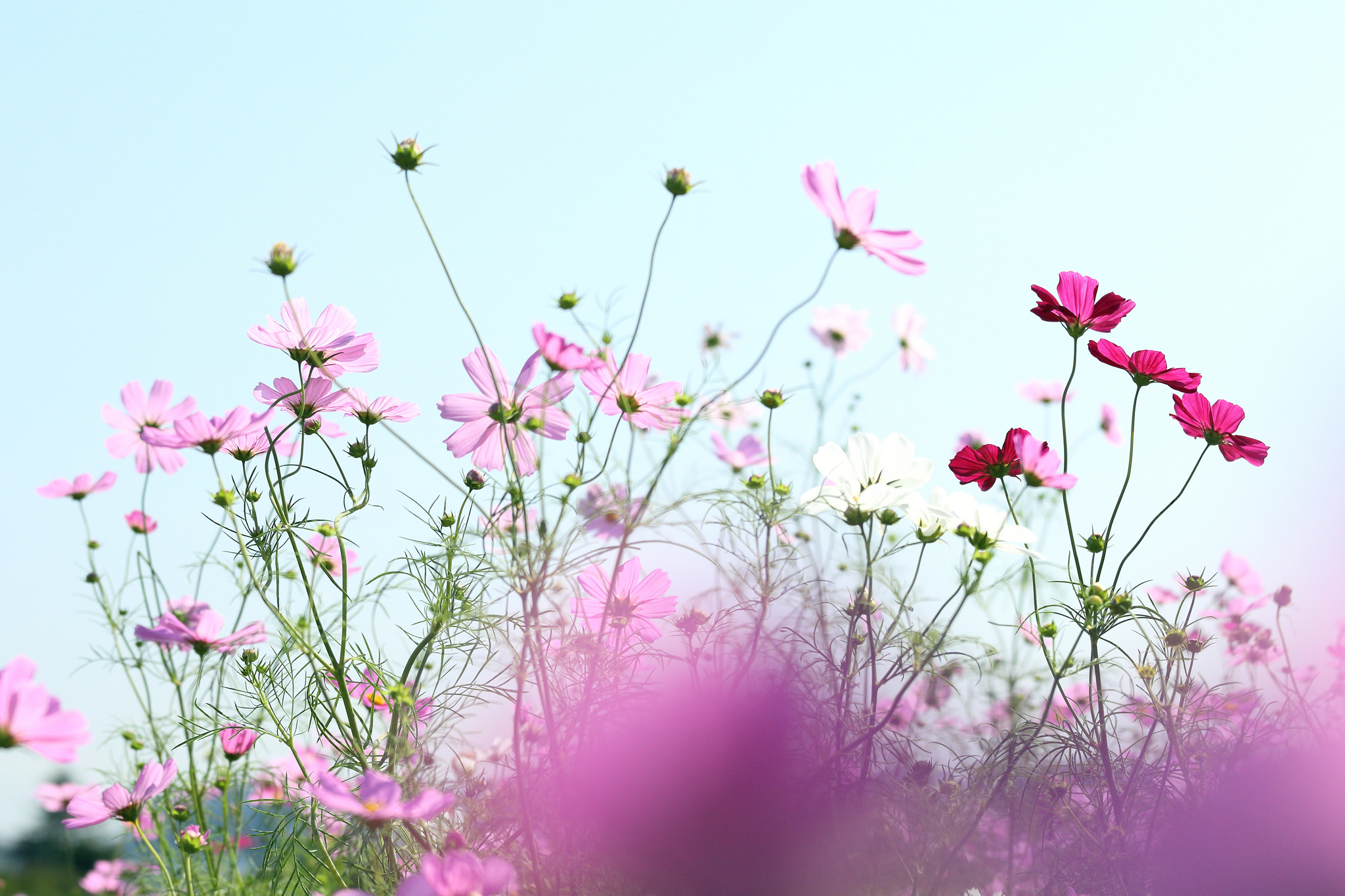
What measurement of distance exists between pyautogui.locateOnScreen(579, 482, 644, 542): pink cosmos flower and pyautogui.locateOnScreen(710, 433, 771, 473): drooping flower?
336 mm

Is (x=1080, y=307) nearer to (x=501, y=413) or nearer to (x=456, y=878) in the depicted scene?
(x=501, y=413)

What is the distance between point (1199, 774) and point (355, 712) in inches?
Result: 27.6

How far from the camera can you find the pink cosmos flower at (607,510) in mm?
689

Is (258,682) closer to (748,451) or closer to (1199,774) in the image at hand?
(748,451)

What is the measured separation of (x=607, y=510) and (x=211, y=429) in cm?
32

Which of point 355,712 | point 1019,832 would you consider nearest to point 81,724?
point 355,712

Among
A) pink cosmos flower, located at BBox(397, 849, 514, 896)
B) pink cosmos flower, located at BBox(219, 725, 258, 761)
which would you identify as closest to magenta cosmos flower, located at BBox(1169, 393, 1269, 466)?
pink cosmos flower, located at BBox(397, 849, 514, 896)

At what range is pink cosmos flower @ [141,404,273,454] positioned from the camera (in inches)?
27.5

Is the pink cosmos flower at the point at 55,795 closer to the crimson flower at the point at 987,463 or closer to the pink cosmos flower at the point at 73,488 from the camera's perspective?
the pink cosmos flower at the point at 73,488

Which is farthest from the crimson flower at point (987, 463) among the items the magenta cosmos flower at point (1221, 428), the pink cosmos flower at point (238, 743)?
the pink cosmos flower at point (238, 743)

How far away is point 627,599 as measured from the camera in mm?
728

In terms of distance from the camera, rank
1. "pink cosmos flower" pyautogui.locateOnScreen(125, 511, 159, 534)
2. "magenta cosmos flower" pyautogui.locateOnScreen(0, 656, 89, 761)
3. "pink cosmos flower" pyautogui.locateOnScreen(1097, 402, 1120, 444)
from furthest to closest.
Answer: "pink cosmos flower" pyautogui.locateOnScreen(1097, 402, 1120, 444), "pink cosmos flower" pyautogui.locateOnScreen(125, 511, 159, 534), "magenta cosmos flower" pyautogui.locateOnScreen(0, 656, 89, 761)

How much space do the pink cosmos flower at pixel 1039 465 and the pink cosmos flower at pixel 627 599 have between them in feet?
0.96

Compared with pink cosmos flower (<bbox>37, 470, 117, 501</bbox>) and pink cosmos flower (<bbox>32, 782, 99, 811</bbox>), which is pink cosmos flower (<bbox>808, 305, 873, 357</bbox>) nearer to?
pink cosmos flower (<bbox>37, 470, 117, 501</bbox>)
